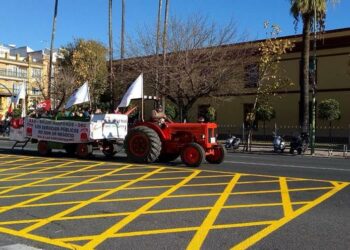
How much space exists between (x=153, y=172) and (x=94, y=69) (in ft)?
97.1

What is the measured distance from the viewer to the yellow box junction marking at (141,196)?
7031 mm

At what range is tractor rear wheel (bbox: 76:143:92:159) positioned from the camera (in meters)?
17.7

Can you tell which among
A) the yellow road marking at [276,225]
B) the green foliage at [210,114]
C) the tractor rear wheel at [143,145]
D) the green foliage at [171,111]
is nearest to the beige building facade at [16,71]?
the green foliage at [171,111]

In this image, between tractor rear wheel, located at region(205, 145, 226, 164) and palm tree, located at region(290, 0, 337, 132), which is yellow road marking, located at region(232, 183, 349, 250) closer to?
tractor rear wheel, located at region(205, 145, 226, 164)

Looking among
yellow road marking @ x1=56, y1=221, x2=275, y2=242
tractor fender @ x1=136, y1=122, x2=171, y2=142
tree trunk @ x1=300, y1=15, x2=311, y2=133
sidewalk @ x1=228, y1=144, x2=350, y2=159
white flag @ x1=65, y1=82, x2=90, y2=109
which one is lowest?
yellow road marking @ x1=56, y1=221, x2=275, y2=242

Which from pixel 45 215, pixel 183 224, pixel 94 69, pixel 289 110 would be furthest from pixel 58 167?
pixel 94 69

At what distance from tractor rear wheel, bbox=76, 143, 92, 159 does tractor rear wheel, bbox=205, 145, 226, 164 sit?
420 centimetres

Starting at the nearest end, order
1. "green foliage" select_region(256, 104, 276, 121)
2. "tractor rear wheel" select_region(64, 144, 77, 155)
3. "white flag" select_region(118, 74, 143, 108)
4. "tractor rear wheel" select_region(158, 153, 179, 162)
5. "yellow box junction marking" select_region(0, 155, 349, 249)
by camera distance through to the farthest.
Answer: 1. "yellow box junction marking" select_region(0, 155, 349, 249)
2. "tractor rear wheel" select_region(158, 153, 179, 162)
3. "white flag" select_region(118, 74, 143, 108)
4. "tractor rear wheel" select_region(64, 144, 77, 155)
5. "green foliage" select_region(256, 104, 276, 121)

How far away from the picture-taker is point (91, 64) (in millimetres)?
44156

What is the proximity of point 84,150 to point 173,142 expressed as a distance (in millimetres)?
3665

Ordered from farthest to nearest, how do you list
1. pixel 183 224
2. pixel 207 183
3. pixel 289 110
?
pixel 289 110, pixel 207 183, pixel 183 224

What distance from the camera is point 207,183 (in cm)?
1162

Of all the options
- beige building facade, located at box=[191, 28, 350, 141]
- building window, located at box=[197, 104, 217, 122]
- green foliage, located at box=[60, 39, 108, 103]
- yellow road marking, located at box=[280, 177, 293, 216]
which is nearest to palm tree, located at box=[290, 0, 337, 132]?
beige building facade, located at box=[191, 28, 350, 141]

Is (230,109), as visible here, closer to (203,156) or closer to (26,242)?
(203,156)
